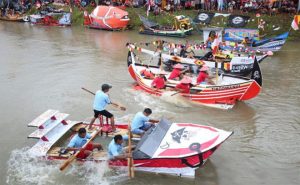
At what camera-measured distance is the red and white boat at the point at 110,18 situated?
1187 inches

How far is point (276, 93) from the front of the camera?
50.4 ft

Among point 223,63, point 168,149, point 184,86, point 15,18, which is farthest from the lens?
point 15,18

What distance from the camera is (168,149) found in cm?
868

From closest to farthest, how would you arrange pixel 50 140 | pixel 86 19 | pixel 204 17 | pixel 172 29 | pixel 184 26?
pixel 50 140 → pixel 172 29 → pixel 184 26 → pixel 204 17 → pixel 86 19

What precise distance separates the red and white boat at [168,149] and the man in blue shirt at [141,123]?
40 cm

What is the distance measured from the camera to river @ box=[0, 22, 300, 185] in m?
9.08

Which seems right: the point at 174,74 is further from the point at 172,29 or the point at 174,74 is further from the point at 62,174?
the point at 172,29

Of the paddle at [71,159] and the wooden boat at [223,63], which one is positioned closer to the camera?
the paddle at [71,159]

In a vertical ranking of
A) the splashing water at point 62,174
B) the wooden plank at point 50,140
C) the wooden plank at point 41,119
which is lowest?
the splashing water at point 62,174

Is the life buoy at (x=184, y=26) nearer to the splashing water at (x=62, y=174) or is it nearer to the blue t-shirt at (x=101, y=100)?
the blue t-shirt at (x=101, y=100)

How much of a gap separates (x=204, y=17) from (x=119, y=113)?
17425 millimetres

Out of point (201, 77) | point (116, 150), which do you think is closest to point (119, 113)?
point (201, 77)

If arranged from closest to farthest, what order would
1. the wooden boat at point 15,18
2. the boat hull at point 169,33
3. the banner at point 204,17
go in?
1. the boat hull at point 169,33
2. the banner at point 204,17
3. the wooden boat at point 15,18

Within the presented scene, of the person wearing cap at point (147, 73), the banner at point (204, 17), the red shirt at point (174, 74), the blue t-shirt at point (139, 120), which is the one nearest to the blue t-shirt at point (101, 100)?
the blue t-shirt at point (139, 120)
